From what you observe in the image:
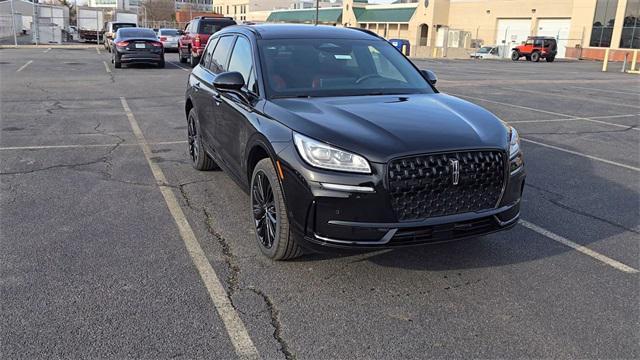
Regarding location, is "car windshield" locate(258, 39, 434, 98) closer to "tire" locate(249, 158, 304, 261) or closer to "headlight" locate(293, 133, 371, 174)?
"tire" locate(249, 158, 304, 261)

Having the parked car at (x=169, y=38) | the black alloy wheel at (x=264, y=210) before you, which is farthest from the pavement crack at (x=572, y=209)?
the parked car at (x=169, y=38)

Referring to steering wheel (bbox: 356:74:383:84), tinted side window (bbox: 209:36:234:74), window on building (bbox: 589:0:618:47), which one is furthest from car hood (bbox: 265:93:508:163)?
window on building (bbox: 589:0:618:47)

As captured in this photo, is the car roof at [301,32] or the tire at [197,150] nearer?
the car roof at [301,32]

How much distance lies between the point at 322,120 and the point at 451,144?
3.00ft

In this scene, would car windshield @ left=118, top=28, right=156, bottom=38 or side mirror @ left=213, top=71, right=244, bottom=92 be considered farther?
car windshield @ left=118, top=28, right=156, bottom=38

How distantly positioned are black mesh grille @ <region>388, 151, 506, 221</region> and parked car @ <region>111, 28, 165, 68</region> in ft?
66.6

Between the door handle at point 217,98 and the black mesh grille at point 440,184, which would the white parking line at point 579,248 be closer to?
the black mesh grille at point 440,184

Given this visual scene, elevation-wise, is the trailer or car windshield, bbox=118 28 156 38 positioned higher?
the trailer

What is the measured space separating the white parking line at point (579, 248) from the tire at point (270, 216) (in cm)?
237

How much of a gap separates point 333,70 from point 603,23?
5826 centimetres

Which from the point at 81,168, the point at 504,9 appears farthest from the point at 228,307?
the point at 504,9

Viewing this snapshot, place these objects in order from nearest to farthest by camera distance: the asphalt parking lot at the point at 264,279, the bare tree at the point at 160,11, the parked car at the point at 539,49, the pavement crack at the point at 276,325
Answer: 1. the pavement crack at the point at 276,325
2. the asphalt parking lot at the point at 264,279
3. the parked car at the point at 539,49
4. the bare tree at the point at 160,11

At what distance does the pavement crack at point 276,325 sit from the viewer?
306 centimetres

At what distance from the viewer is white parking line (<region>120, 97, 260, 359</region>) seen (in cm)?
313
